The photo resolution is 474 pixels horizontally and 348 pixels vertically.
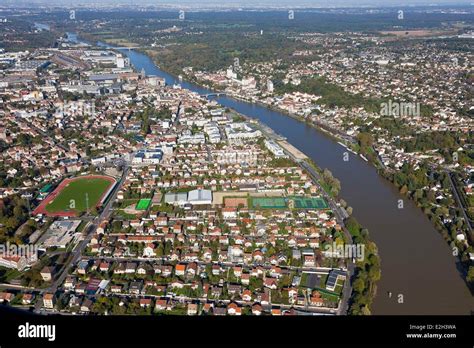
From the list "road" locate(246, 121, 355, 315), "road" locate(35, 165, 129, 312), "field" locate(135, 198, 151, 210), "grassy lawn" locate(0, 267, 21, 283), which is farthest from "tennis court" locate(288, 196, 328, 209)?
"grassy lawn" locate(0, 267, 21, 283)

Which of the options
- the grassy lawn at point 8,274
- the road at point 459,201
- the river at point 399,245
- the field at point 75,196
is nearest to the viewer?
the river at point 399,245

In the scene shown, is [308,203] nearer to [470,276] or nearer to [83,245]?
[470,276]

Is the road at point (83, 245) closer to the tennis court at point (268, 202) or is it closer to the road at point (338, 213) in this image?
the tennis court at point (268, 202)

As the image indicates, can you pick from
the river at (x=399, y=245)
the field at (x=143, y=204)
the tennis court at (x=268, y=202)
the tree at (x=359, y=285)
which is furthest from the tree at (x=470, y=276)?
the field at (x=143, y=204)

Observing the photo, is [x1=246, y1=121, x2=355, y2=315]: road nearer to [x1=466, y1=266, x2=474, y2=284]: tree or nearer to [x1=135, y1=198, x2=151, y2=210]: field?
[x1=466, y1=266, x2=474, y2=284]: tree

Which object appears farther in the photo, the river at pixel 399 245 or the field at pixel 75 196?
the field at pixel 75 196

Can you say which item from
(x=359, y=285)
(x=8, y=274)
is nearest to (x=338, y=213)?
(x=359, y=285)
